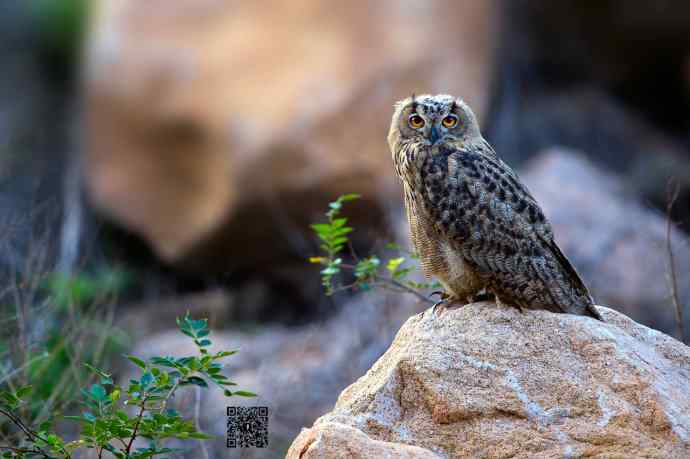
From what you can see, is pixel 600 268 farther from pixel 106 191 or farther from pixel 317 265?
pixel 106 191

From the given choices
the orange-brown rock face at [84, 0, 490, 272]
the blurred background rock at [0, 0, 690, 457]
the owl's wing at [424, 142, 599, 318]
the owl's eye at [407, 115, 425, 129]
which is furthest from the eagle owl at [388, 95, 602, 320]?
the orange-brown rock face at [84, 0, 490, 272]

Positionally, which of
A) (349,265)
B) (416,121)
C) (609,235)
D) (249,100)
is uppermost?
(249,100)

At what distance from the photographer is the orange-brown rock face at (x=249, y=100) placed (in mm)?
10625

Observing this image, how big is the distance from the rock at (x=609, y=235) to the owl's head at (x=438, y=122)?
3736mm

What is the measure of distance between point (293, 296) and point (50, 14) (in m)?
5.80

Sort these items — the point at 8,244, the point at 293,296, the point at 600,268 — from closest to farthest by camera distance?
1. the point at 8,244
2. the point at 600,268
3. the point at 293,296

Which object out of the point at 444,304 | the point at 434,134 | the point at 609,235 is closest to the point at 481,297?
the point at 444,304

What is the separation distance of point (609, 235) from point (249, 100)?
4.30 m

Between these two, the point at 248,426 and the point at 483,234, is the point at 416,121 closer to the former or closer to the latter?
the point at 483,234

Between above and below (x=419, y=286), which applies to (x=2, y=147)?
above

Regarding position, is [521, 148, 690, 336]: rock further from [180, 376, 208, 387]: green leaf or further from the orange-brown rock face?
[180, 376, 208, 387]: green leaf

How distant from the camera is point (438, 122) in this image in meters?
4.89

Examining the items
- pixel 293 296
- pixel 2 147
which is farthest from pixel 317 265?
pixel 2 147

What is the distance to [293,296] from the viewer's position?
1160 centimetres
